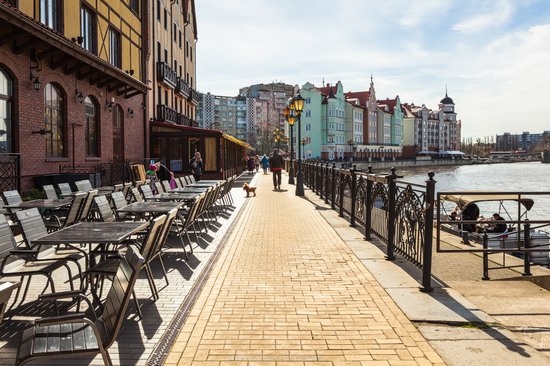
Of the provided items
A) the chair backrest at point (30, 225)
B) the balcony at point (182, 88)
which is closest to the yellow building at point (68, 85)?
the chair backrest at point (30, 225)

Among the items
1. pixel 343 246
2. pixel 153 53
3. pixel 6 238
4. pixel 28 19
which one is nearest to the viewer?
pixel 6 238

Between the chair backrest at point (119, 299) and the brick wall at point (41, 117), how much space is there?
10.9 meters

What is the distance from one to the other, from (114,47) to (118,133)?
364 centimetres

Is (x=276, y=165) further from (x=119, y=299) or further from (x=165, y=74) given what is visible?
(x=119, y=299)

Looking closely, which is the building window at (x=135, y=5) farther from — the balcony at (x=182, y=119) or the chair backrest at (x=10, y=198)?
the chair backrest at (x=10, y=198)

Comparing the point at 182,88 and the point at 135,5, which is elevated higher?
the point at 135,5

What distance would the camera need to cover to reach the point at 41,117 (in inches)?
558

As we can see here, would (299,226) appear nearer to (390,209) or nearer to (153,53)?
(390,209)

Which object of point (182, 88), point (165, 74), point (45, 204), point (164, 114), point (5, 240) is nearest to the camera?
point (5, 240)

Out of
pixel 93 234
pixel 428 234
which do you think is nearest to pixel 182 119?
pixel 93 234

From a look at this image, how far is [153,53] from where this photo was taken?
29016 mm

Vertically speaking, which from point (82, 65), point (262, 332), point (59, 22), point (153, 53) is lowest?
point (262, 332)

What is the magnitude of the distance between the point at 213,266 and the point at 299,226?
4.51 metres

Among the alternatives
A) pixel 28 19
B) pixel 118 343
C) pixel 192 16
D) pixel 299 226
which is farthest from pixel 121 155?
pixel 192 16
